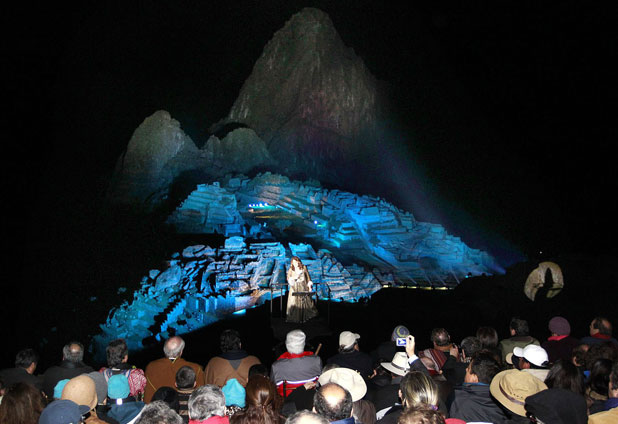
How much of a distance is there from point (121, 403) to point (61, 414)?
834 millimetres

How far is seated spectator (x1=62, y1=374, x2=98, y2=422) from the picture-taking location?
290 centimetres

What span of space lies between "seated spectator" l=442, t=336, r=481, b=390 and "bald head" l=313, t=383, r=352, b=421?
6.26ft

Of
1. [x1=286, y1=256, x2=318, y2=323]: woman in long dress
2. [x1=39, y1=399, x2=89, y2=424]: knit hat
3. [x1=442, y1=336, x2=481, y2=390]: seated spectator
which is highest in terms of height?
[x1=39, y1=399, x2=89, y2=424]: knit hat

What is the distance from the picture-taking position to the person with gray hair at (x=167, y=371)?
413cm

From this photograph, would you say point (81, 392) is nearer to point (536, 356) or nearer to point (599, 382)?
point (536, 356)

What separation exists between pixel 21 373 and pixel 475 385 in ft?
12.4

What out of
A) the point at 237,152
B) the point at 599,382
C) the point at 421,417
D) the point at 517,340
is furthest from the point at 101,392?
the point at 237,152

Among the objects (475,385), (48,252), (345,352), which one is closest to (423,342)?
(345,352)

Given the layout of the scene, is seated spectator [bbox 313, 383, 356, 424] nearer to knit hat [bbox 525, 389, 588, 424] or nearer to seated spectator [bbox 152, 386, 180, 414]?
knit hat [bbox 525, 389, 588, 424]

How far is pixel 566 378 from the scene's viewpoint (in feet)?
10.8

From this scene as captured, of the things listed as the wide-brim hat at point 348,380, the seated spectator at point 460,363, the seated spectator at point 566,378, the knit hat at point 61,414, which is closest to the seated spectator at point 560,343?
the seated spectator at point 460,363

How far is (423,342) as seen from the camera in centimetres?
907

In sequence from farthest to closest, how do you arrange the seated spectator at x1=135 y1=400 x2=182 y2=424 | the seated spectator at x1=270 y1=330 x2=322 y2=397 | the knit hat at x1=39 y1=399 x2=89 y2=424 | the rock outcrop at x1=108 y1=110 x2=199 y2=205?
the rock outcrop at x1=108 y1=110 x2=199 y2=205, the seated spectator at x1=270 y1=330 x2=322 y2=397, the knit hat at x1=39 y1=399 x2=89 y2=424, the seated spectator at x1=135 y1=400 x2=182 y2=424

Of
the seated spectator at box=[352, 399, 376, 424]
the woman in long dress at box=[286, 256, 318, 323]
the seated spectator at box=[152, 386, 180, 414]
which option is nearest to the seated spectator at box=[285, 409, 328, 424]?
the seated spectator at box=[352, 399, 376, 424]
